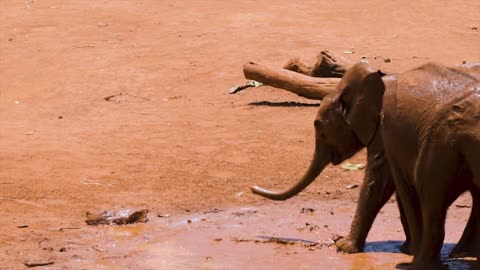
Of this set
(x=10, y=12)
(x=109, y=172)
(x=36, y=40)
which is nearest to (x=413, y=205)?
(x=109, y=172)

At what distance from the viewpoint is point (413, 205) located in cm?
795

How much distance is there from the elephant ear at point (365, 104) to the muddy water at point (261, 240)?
914 mm

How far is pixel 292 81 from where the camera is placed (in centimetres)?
1370

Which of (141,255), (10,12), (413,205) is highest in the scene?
(413,205)

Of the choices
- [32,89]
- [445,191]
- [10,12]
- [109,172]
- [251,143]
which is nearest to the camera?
[445,191]

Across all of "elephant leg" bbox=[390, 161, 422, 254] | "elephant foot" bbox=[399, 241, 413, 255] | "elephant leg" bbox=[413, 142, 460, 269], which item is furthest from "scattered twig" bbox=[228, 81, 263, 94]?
"elephant leg" bbox=[413, 142, 460, 269]

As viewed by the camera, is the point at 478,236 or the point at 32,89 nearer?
the point at 478,236

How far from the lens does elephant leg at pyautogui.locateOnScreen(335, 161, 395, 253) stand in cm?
854

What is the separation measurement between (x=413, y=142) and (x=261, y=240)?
2.01 metres

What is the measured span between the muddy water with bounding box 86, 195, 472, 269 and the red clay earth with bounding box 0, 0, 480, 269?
0.02 meters

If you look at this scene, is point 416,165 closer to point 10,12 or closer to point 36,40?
point 36,40

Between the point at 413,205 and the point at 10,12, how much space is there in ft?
48.2

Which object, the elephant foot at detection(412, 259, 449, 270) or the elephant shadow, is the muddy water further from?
the elephant shadow

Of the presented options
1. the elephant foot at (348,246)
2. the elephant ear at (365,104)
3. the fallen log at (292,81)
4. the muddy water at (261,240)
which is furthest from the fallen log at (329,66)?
the elephant ear at (365,104)
